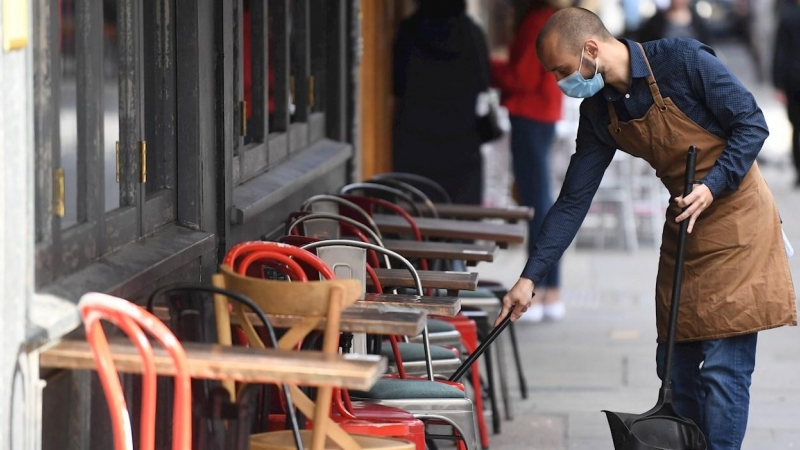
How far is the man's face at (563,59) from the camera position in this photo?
12.5ft

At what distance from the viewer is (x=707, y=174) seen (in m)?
3.78

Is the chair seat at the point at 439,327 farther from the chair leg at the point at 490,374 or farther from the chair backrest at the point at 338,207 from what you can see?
the chair backrest at the point at 338,207

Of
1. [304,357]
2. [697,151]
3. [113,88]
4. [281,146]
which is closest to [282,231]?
[281,146]

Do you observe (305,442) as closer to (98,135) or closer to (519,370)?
(98,135)

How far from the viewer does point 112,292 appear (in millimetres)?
3277

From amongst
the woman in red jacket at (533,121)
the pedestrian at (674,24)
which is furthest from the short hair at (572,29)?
the pedestrian at (674,24)

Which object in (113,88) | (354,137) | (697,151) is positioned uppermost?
(697,151)

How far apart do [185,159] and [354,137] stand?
3109mm

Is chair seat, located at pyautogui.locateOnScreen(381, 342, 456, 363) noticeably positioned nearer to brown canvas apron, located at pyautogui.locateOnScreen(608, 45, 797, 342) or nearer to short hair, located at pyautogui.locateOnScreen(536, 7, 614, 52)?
brown canvas apron, located at pyautogui.locateOnScreen(608, 45, 797, 342)

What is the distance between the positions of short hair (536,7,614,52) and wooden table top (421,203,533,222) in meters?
2.22

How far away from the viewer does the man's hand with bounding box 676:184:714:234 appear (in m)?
3.69

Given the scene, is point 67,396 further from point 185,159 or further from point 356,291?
point 185,159

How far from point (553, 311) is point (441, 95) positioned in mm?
1488

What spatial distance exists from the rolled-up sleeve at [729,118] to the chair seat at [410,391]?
1029 mm
